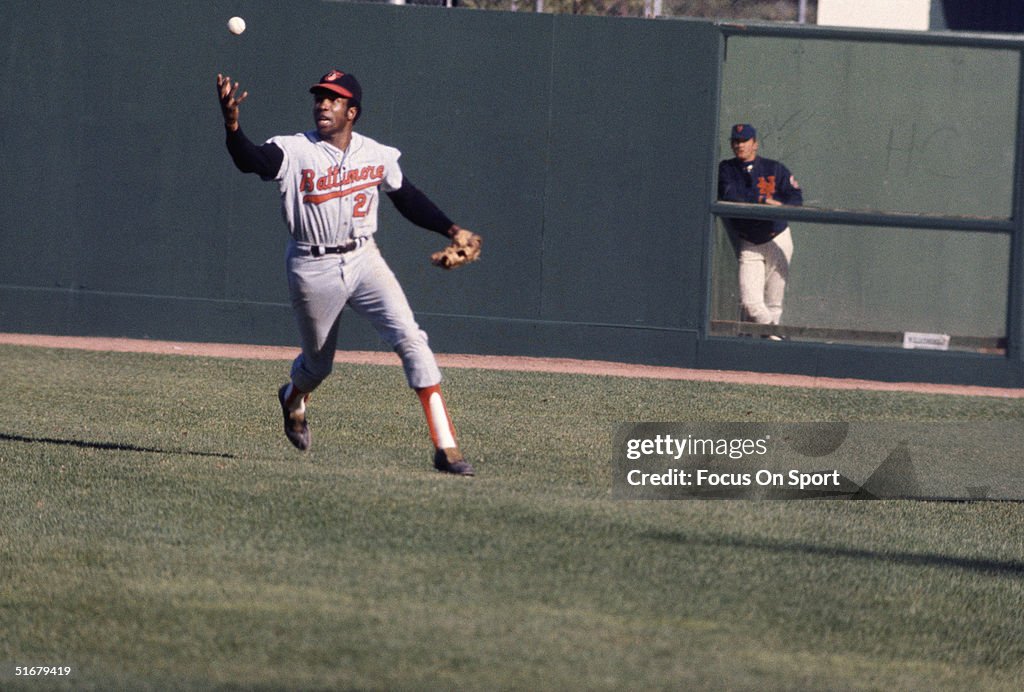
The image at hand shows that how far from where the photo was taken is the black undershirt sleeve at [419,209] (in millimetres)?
8383

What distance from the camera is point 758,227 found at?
13844 millimetres

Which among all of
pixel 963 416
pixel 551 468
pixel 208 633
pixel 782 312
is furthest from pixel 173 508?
pixel 782 312

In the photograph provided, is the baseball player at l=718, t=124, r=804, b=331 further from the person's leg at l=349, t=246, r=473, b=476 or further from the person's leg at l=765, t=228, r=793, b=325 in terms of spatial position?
the person's leg at l=349, t=246, r=473, b=476

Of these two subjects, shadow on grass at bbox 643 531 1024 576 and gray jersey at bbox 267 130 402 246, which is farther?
gray jersey at bbox 267 130 402 246

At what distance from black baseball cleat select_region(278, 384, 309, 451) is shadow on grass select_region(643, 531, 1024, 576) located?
2.50 meters

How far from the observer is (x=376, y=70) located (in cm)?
1390

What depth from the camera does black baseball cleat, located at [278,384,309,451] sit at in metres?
8.79

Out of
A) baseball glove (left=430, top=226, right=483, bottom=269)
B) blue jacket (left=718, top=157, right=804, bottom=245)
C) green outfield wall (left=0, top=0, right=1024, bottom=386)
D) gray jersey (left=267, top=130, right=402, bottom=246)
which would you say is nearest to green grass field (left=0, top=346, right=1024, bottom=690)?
baseball glove (left=430, top=226, right=483, bottom=269)

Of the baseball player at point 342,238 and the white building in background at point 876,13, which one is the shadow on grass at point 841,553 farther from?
the white building in background at point 876,13

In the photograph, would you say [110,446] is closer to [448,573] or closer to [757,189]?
[448,573]

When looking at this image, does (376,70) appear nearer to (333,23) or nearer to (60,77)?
→ (333,23)

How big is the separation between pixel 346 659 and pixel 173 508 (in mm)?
2302

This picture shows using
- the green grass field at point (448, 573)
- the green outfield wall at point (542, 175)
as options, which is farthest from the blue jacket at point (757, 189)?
the green grass field at point (448, 573)

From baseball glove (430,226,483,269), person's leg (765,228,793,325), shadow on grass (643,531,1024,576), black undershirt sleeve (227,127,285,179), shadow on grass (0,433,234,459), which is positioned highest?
black undershirt sleeve (227,127,285,179)
